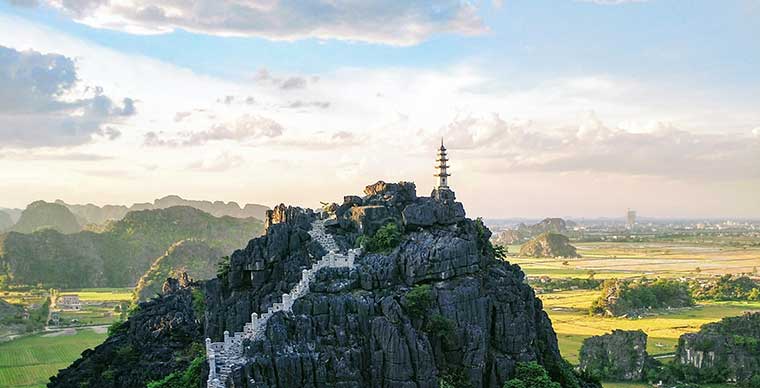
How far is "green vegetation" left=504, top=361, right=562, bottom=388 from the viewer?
1500 inches

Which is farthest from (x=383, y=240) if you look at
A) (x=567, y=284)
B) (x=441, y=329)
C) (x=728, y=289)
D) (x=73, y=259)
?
(x=73, y=259)

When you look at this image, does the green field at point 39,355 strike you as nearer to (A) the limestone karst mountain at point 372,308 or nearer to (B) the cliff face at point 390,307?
(A) the limestone karst mountain at point 372,308

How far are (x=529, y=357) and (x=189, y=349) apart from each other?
24942 millimetres

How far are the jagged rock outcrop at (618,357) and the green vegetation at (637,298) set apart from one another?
40848 millimetres

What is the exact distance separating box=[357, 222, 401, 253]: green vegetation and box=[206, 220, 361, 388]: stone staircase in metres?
1.13

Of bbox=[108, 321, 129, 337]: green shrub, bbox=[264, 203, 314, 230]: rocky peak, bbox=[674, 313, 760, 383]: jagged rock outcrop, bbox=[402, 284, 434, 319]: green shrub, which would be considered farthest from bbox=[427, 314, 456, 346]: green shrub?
bbox=[674, 313, 760, 383]: jagged rock outcrop

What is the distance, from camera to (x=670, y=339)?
300 feet

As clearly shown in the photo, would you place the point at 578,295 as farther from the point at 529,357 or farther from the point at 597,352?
the point at 529,357

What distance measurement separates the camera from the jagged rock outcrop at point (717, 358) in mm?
72375

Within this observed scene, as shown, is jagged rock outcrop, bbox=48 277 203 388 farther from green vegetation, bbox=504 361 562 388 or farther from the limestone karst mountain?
green vegetation, bbox=504 361 562 388

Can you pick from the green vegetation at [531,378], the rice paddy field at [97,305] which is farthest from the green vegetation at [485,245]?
the rice paddy field at [97,305]

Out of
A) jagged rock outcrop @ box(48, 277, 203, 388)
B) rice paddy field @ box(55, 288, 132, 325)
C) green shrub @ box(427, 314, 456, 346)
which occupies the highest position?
green shrub @ box(427, 314, 456, 346)

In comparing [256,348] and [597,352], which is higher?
[256,348]

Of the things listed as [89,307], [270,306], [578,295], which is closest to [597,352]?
[270,306]
